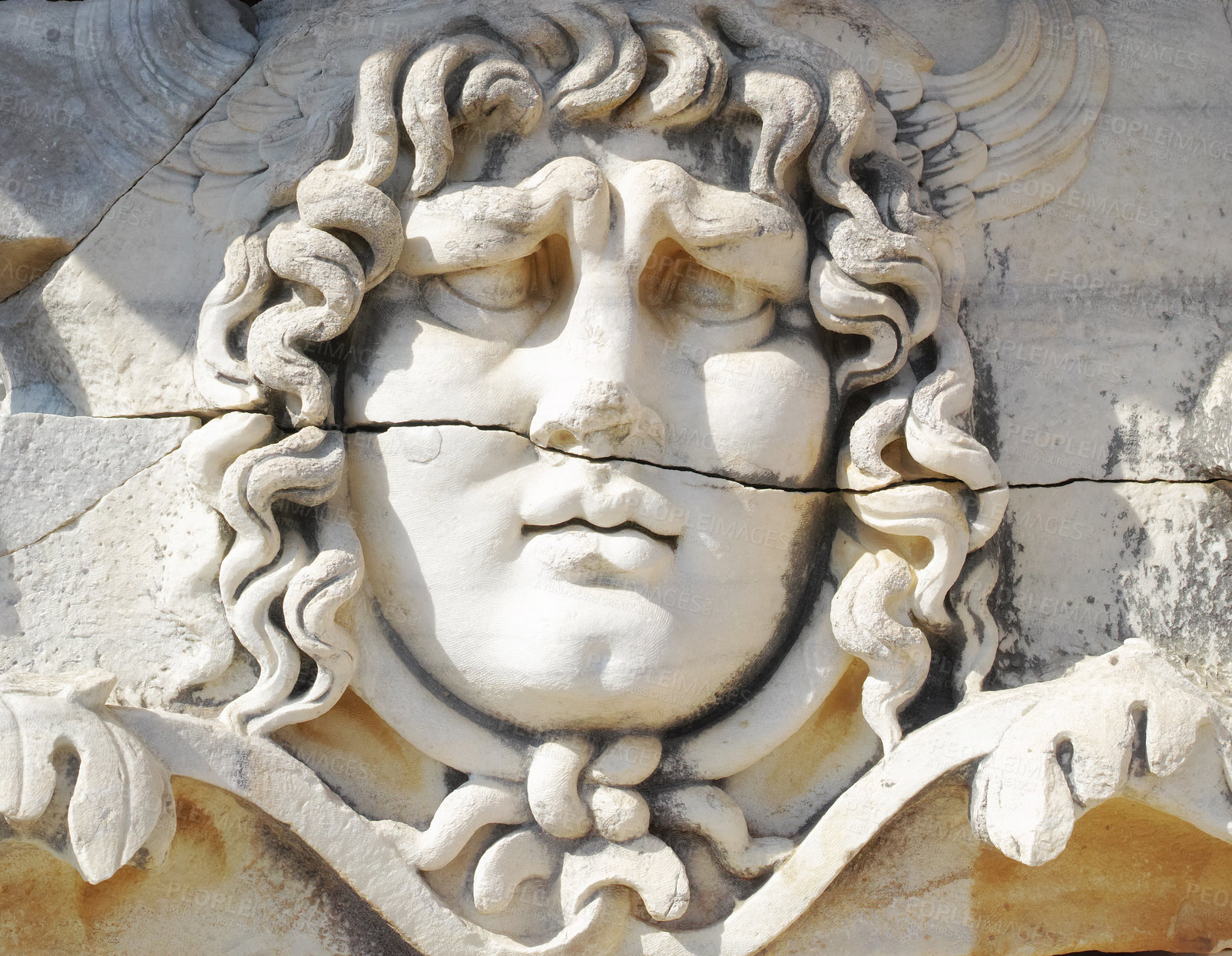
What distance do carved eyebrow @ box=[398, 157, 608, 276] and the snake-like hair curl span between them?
0.05 metres

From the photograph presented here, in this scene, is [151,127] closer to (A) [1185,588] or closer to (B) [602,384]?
(B) [602,384]

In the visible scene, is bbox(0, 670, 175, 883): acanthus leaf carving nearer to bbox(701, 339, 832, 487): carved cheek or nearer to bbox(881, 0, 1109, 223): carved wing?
bbox(701, 339, 832, 487): carved cheek

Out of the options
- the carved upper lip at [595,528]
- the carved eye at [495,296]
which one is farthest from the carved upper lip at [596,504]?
the carved eye at [495,296]

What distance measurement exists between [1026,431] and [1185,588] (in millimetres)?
434

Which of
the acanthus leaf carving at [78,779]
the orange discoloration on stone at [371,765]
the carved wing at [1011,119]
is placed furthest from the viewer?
the carved wing at [1011,119]

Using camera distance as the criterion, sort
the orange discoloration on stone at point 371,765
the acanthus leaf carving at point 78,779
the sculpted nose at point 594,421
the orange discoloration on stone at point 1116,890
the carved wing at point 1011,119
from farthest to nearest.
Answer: the carved wing at point 1011,119, the orange discoloration on stone at point 1116,890, the orange discoloration on stone at point 371,765, the sculpted nose at point 594,421, the acanthus leaf carving at point 78,779

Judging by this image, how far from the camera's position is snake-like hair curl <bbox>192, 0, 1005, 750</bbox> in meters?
2.36

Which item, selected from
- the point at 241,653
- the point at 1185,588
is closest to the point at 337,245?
the point at 241,653

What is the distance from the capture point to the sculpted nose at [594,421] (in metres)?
2.35

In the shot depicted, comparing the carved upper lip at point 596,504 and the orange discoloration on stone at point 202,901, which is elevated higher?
the carved upper lip at point 596,504

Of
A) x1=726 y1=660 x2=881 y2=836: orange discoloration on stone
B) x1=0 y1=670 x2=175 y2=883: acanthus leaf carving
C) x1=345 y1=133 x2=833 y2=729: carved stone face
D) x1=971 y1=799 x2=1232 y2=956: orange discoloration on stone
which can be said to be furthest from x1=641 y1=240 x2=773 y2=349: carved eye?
x1=0 y1=670 x2=175 y2=883: acanthus leaf carving

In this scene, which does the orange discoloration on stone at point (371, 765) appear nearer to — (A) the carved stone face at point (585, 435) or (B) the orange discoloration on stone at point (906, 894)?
(A) the carved stone face at point (585, 435)

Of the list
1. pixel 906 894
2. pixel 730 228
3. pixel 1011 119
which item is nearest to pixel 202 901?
pixel 906 894

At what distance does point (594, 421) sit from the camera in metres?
2.35
